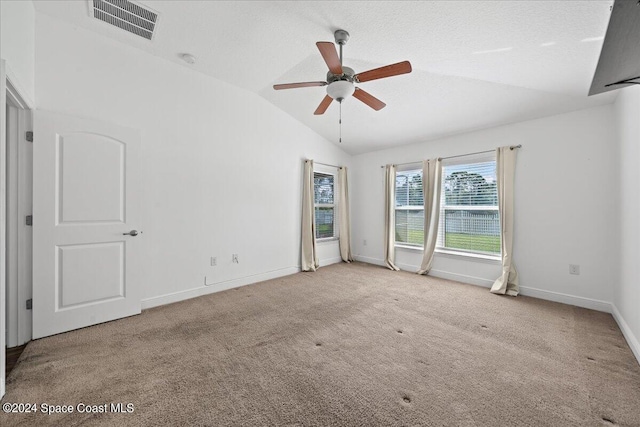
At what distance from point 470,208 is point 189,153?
4.29 m

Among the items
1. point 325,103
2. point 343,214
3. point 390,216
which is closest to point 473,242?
point 390,216

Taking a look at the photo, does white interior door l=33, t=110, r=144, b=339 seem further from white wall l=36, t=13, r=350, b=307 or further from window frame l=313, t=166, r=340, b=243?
window frame l=313, t=166, r=340, b=243

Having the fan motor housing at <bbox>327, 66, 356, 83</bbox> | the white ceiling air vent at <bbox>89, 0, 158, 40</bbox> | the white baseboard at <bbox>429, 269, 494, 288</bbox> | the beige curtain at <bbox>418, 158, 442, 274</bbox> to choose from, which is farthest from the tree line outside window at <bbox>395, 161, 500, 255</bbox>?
the white ceiling air vent at <bbox>89, 0, 158, 40</bbox>

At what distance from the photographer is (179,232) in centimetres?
327

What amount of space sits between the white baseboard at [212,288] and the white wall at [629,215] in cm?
402

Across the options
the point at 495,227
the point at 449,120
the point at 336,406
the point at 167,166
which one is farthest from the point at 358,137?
the point at 336,406

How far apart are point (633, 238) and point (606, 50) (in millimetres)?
2092

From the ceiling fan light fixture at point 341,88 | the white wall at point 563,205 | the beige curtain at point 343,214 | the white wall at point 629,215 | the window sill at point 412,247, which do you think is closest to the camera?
the white wall at point 629,215

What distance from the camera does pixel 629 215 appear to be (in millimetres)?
2396

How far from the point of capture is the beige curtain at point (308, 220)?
4770mm

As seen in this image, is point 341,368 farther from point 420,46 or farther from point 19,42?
point 19,42

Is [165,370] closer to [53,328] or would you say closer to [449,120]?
[53,328]

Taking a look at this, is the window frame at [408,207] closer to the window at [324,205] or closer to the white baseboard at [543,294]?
the white baseboard at [543,294]

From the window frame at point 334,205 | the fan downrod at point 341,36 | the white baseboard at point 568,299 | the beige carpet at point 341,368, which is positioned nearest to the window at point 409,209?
the window frame at point 334,205
